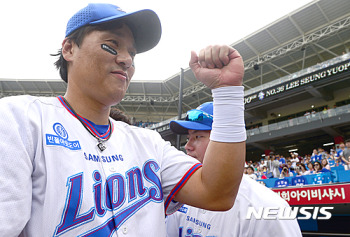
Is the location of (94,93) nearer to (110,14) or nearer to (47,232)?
(110,14)

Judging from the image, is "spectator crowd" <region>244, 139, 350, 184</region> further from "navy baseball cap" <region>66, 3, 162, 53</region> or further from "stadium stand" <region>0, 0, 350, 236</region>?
"navy baseball cap" <region>66, 3, 162, 53</region>

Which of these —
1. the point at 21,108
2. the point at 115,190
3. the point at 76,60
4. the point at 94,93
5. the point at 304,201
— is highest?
the point at 76,60

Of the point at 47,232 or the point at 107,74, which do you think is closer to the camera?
the point at 47,232

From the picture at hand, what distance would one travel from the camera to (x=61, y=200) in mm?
818

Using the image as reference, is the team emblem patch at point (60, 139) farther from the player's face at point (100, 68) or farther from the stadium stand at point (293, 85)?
the stadium stand at point (293, 85)

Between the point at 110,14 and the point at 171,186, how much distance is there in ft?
2.93

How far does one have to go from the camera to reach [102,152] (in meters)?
1.07

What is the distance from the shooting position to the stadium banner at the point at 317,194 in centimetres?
450

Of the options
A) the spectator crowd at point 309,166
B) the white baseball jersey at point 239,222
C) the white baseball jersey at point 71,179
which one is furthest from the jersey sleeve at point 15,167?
the spectator crowd at point 309,166

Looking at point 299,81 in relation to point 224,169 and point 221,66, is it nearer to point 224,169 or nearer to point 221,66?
point 221,66

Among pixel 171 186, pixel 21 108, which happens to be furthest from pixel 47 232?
pixel 171 186

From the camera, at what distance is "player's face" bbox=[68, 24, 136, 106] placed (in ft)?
3.66

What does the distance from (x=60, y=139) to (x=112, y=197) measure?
0.31 meters

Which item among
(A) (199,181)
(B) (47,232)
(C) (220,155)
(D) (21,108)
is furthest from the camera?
(A) (199,181)
